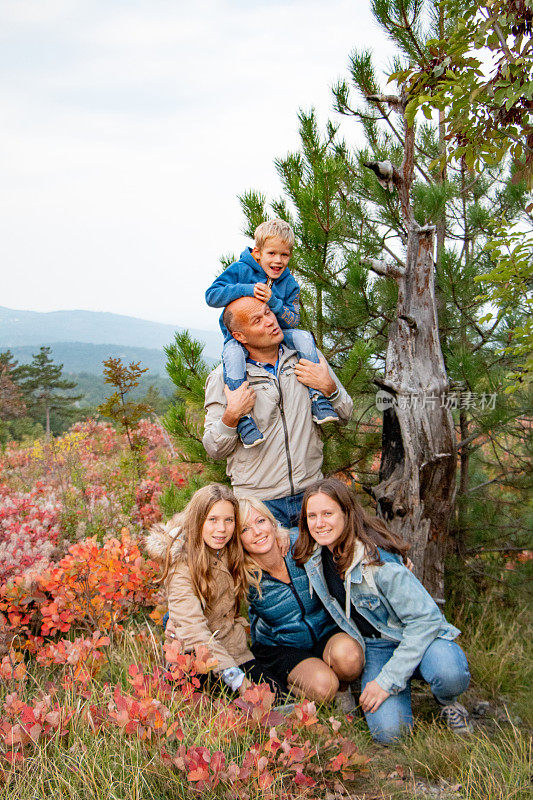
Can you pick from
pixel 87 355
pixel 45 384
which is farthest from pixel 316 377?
pixel 87 355

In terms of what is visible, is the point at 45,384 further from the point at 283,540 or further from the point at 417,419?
the point at 283,540

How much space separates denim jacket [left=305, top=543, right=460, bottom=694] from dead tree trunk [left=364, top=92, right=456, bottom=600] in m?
1.00

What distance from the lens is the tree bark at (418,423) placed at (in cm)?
365

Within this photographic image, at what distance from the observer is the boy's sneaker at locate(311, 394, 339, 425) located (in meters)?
2.97

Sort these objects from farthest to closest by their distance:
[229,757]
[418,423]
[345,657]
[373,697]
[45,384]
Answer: [45,384] < [418,423] < [345,657] < [373,697] < [229,757]

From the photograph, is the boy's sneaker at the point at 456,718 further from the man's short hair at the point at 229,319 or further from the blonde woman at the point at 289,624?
the man's short hair at the point at 229,319

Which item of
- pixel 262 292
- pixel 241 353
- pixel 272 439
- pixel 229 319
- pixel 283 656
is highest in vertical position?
pixel 262 292

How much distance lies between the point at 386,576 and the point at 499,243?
1.45 metres

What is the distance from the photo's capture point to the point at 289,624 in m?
2.83

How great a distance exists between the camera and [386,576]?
2588mm

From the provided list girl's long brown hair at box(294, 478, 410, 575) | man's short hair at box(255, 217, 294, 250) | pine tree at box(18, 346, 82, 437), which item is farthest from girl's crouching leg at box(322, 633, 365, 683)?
pine tree at box(18, 346, 82, 437)

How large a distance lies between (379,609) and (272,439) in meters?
0.92

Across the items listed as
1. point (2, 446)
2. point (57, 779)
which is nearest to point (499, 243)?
point (57, 779)

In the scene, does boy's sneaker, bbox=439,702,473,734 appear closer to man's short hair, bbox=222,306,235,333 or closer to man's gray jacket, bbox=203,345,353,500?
man's gray jacket, bbox=203,345,353,500
